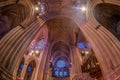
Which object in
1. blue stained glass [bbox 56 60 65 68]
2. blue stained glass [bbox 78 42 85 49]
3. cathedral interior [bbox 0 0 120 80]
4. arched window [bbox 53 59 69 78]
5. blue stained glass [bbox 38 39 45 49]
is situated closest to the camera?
cathedral interior [bbox 0 0 120 80]

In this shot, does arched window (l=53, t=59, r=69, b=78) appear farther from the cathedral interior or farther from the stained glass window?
the cathedral interior

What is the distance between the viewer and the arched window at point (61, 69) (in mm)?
26219

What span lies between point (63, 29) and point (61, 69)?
7.01m

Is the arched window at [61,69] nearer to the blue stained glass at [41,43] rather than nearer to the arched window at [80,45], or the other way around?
the blue stained glass at [41,43]

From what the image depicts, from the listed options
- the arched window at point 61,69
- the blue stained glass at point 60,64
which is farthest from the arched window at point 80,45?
the blue stained glass at point 60,64

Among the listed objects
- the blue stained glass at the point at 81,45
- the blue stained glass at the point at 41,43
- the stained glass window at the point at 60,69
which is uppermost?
the blue stained glass at the point at 41,43

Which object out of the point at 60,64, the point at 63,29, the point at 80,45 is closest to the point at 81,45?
the point at 80,45

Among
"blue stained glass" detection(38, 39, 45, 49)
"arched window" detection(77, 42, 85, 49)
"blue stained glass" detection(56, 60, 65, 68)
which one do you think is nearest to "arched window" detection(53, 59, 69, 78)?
"blue stained glass" detection(56, 60, 65, 68)

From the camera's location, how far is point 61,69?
26688mm

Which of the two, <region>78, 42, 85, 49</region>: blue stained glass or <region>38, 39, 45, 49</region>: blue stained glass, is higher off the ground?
<region>38, 39, 45, 49</region>: blue stained glass

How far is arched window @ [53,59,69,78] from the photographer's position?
86.0 feet

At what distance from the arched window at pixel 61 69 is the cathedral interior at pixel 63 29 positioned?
9.62 feet

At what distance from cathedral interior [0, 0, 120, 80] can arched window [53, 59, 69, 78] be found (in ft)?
9.62

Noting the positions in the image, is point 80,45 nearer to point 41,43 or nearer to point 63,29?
point 63,29
